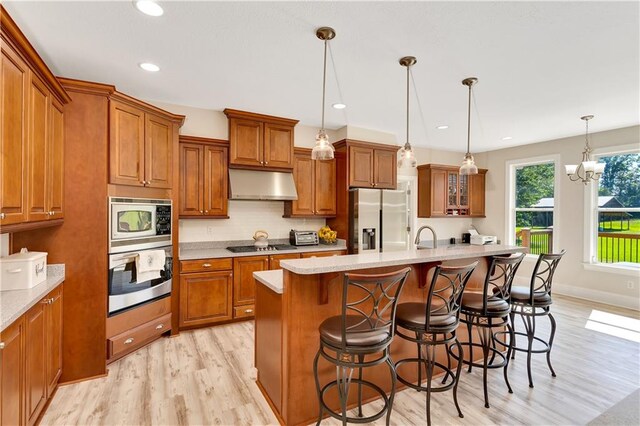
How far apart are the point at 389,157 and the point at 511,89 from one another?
199cm

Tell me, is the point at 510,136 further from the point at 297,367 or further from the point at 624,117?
the point at 297,367

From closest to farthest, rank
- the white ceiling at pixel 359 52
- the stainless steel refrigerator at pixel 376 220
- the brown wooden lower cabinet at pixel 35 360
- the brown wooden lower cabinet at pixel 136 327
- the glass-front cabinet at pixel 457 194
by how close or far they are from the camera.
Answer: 1. the brown wooden lower cabinet at pixel 35 360
2. the white ceiling at pixel 359 52
3. the brown wooden lower cabinet at pixel 136 327
4. the stainless steel refrigerator at pixel 376 220
5. the glass-front cabinet at pixel 457 194

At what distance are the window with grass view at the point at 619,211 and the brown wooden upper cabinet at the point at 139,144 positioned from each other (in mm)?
6476

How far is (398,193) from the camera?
4.95m

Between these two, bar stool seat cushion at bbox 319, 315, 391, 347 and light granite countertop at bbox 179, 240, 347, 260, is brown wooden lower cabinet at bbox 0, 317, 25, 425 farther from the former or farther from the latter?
light granite countertop at bbox 179, 240, 347, 260

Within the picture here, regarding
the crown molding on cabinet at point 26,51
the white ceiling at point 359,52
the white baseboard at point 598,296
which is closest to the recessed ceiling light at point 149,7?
the white ceiling at point 359,52

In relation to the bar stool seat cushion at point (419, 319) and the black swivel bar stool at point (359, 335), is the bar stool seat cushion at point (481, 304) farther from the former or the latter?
the black swivel bar stool at point (359, 335)

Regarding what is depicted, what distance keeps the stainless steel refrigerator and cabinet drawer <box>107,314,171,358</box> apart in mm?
2573

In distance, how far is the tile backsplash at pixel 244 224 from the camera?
14.0ft

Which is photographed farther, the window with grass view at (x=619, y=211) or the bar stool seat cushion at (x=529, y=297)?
the window with grass view at (x=619, y=211)

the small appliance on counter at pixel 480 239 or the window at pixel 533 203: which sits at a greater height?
the window at pixel 533 203

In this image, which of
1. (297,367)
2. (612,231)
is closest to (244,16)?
(297,367)

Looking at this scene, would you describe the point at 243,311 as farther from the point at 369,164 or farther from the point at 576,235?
the point at 576,235

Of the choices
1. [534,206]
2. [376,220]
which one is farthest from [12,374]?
[534,206]
